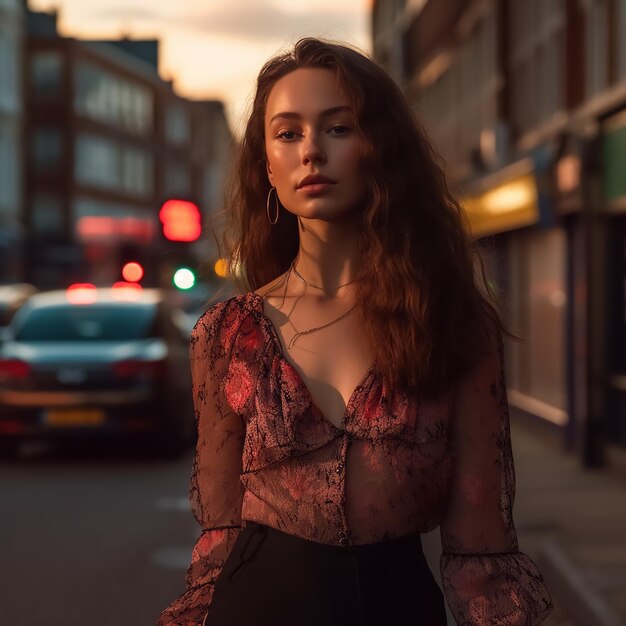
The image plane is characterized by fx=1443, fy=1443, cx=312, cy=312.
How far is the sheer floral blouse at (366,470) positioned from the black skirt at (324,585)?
0.02 m

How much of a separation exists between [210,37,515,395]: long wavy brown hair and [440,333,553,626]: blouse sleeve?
5 centimetres

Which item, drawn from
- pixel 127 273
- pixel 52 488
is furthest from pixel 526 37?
pixel 52 488

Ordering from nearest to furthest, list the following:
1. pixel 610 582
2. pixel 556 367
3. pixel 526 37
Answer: pixel 610 582, pixel 556 367, pixel 526 37

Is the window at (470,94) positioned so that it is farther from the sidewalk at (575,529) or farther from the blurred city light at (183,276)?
the sidewalk at (575,529)

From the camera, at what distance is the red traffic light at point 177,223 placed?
55.5ft

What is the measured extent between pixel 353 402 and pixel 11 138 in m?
59.9

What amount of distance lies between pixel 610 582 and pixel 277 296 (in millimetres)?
4841

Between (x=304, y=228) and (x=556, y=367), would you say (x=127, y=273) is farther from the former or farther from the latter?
(x=304, y=228)

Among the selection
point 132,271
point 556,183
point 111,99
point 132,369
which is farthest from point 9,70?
point 132,369

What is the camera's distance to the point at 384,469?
2.16 metres

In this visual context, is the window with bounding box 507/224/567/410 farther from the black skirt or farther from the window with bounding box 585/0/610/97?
the black skirt

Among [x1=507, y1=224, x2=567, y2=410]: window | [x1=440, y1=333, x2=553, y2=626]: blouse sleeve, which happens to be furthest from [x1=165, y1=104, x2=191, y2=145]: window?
[x1=440, y1=333, x2=553, y2=626]: blouse sleeve

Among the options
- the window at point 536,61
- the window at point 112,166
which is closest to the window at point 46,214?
the window at point 112,166

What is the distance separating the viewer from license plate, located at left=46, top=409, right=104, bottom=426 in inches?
520
